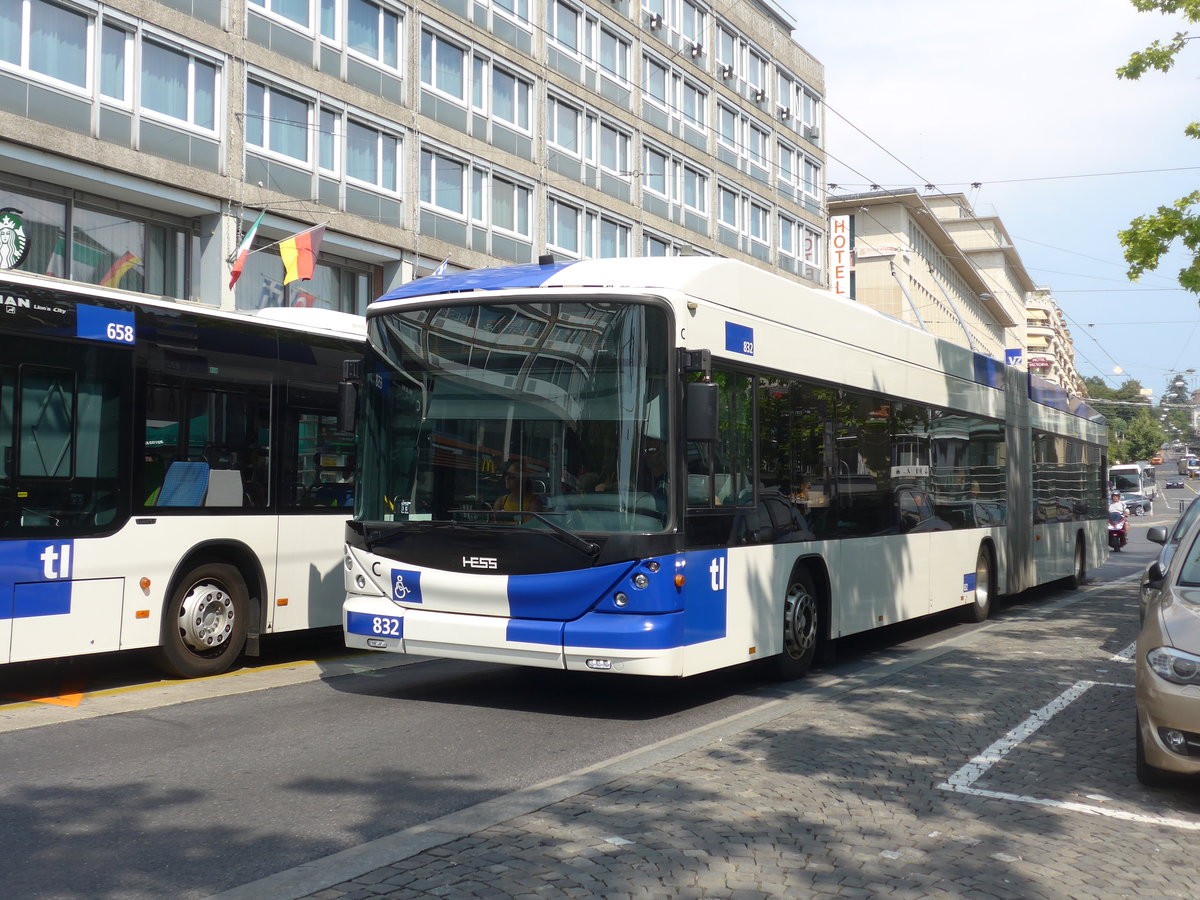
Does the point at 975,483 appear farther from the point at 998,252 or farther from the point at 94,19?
the point at 998,252

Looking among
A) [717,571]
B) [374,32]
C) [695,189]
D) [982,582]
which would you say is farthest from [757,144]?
[717,571]

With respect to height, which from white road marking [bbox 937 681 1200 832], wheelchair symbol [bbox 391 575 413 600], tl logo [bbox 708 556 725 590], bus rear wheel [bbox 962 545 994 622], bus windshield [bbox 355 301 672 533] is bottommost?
white road marking [bbox 937 681 1200 832]

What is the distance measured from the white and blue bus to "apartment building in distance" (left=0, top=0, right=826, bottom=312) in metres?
4.50

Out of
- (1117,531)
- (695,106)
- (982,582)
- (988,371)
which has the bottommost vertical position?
(982,582)

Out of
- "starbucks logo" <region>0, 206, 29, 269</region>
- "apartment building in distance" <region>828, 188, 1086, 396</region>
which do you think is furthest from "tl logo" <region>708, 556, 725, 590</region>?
"apartment building in distance" <region>828, 188, 1086, 396</region>

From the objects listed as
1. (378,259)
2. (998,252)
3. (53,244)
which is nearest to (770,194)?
(378,259)

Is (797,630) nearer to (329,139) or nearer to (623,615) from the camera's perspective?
(623,615)

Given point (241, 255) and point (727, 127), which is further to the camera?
point (727, 127)

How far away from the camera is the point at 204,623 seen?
1012 cm

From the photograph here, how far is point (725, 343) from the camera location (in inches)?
Answer: 351

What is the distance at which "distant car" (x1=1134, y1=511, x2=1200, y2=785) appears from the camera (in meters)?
6.00

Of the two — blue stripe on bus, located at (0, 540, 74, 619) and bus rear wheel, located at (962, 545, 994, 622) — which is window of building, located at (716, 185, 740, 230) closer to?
bus rear wheel, located at (962, 545, 994, 622)

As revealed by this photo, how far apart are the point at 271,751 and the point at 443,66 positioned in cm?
2428

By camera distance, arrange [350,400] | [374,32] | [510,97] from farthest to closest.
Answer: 1. [510,97]
2. [374,32]
3. [350,400]
